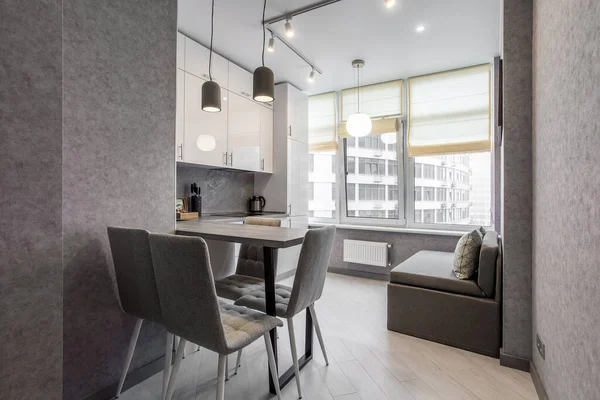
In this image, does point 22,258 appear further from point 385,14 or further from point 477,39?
point 477,39

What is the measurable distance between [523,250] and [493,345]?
2.48ft

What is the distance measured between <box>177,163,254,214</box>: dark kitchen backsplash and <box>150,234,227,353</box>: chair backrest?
2.31 m

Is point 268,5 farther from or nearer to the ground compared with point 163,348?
farther from the ground

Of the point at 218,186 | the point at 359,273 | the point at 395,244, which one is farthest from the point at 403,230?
the point at 218,186

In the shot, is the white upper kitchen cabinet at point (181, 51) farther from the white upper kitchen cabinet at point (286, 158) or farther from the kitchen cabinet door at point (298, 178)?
the kitchen cabinet door at point (298, 178)

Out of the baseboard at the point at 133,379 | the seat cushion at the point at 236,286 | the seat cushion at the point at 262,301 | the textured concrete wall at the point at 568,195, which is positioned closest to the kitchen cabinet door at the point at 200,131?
the seat cushion at the point at 236,286

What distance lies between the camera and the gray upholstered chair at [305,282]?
5.30 ft

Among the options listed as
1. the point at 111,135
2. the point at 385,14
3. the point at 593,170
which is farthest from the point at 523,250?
the point at 111,135

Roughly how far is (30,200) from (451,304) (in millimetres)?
2600

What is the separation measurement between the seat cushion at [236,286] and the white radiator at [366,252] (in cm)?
234

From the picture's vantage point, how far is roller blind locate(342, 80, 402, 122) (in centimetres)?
431

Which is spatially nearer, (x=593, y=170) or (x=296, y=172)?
(x=593, y=170)

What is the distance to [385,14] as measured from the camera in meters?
2.73

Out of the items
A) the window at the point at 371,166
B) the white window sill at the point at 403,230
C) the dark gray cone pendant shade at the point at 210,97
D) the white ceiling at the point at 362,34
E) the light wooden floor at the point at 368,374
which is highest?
the white ceiling at the point at 362,34
